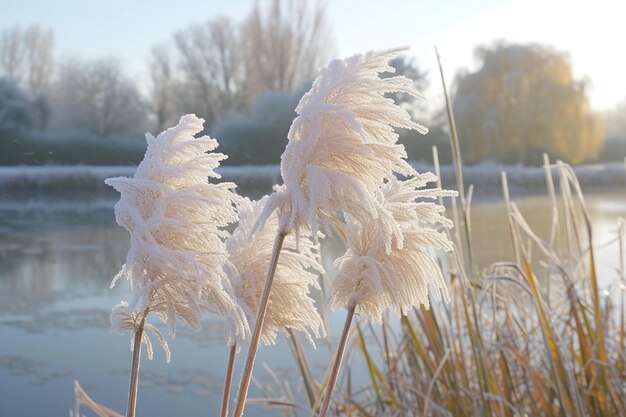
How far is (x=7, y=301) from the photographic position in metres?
2.87

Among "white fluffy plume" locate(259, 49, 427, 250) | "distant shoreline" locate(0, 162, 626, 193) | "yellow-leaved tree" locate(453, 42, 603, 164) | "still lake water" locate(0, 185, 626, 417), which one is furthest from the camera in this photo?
"yellow-leaved tree" locate(453, 42, 603, 164)

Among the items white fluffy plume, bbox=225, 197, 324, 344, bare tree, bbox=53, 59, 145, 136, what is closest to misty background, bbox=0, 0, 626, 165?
bare tree, bbox=53, 59, 145, 136

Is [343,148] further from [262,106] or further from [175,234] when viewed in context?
[262,106]

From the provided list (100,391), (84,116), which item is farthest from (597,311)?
(84,116)

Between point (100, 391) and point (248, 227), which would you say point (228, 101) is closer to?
point (100, 391)

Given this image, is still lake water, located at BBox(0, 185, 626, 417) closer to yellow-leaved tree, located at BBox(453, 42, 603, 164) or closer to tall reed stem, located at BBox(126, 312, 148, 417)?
tall reed stem, located at BBox(126, 312, 148, 417)

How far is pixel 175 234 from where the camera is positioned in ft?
1.12

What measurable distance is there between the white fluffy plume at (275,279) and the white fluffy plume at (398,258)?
0.07 ft

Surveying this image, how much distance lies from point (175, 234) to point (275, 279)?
0.07m

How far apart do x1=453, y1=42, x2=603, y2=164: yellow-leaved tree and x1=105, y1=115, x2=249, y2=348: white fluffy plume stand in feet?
16.2

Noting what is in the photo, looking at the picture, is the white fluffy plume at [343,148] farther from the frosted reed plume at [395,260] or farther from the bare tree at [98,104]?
the bare tree at [98,104]

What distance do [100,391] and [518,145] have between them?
14.4ft

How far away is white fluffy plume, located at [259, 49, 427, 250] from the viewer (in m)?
0.31

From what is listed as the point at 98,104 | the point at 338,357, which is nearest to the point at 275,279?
the point at 338,357
